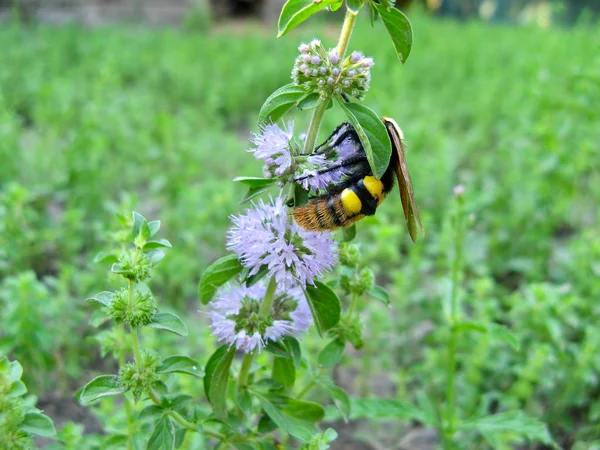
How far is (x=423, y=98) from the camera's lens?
5625mm

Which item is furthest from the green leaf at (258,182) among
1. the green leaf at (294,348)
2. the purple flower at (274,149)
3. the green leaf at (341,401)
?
the green leaf at (341,401)

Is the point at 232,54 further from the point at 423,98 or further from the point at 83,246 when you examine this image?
the point at 83,246

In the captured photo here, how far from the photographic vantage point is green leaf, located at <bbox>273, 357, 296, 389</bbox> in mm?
1792

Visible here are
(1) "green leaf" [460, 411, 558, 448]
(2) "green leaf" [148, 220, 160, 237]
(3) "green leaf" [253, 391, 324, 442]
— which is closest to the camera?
(2) "green leaf" [148, 220, 160, 237]

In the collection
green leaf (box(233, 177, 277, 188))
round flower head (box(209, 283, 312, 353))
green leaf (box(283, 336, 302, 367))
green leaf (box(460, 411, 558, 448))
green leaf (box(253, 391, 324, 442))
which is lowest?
green leaf (box(460, 411, 558, 448))

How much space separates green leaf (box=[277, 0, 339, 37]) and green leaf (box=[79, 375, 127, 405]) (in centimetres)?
96

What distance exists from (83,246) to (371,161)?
258 cm

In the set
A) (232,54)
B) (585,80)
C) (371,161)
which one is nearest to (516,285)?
(585,80)

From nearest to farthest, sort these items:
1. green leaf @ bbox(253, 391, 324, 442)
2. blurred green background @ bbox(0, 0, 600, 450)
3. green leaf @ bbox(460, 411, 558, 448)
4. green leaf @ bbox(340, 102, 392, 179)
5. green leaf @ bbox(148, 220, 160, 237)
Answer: green leaf @ bbox(340, 102, 392, 179) < green leaf @ bbox(148, 220, 160, 237) < green leaf @ bbox(253, 391, 324, 442) < green leaf @ bbox(460, 411, 558, 448) < blurred green background @ bbox(0, 0, 600, 450)

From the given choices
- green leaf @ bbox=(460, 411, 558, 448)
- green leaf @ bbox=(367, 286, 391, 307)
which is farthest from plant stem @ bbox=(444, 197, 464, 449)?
green leaf @ bbox=(367, 286, 391, 307)

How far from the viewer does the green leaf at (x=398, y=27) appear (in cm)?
137

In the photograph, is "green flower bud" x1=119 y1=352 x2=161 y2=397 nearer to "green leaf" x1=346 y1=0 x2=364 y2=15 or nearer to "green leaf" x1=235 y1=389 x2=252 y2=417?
"green leaf" x1=235 y1=389 x2=252 y2=417

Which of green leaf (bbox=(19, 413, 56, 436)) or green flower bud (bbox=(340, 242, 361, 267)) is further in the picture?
green flower bud (bbox=(340, 242, 361, 267))

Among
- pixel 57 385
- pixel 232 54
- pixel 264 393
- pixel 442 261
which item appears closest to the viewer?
pixel 264 393
